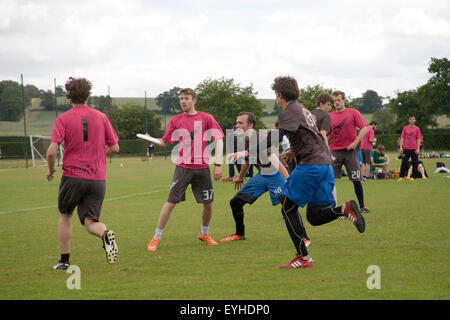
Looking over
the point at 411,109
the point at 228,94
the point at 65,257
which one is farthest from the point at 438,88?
the point at 65,257

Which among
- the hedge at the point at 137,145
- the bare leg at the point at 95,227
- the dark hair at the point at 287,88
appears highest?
the dark hair at the point at 287,88

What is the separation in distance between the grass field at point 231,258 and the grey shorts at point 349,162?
3.04 ft

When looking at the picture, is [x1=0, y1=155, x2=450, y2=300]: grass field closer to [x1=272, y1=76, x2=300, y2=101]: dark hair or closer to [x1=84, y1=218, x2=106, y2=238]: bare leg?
[x1=84, y1=218, x2=106, y2=238]: bare leg

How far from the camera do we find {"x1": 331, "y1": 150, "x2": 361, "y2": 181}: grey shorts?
1075cm

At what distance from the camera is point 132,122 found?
2697 inches

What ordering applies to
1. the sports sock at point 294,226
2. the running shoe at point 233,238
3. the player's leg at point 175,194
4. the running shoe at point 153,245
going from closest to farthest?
1. the sports sock at point 294,226
2. the running shoe at point 153,245
3. the player's leg at point 175,194
4. the running shoe at point 233,238

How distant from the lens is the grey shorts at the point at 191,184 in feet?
25.7

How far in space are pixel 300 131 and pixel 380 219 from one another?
4.77 meters

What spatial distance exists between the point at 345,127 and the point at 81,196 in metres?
6.44

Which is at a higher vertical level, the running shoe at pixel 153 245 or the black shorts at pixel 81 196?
the black shorts at pixel 81 196

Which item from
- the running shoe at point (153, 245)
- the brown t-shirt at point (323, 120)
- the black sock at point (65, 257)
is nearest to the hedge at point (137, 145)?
the brown t-shirt at point (323, 120)

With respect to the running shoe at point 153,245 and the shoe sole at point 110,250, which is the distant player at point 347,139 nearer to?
the running shoe at point 153,245

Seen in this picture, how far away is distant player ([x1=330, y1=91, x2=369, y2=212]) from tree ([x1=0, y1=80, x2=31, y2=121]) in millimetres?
28531
